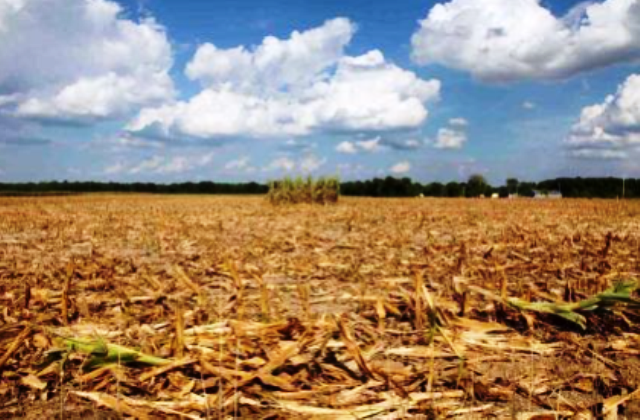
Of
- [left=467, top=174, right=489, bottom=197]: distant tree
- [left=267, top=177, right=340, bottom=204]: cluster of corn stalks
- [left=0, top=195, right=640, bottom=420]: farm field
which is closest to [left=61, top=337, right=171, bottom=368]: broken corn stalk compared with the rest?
[left=0, top=195, right=640, bottom=420]: farm field

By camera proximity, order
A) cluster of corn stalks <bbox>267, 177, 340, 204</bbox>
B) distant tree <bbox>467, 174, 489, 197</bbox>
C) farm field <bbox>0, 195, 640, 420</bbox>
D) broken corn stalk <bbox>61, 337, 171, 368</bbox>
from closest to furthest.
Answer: farm field <bbox>0, 195, 640, 420</bbox> < broken corn stalk <bbox>61, 337, 171, 368</bbox> < cluster of corn stalks <bbox>267, 177, 340, 204</bbox> < distant tree <bbox>467, 174, 489, 197</bbox>

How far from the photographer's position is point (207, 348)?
3.96 metres

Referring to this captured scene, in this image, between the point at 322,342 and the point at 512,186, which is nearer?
the point at 322,342

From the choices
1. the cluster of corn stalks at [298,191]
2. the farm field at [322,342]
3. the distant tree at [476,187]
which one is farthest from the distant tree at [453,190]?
the farm field at [322,342]

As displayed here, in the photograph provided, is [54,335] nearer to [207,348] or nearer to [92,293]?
[207,348]

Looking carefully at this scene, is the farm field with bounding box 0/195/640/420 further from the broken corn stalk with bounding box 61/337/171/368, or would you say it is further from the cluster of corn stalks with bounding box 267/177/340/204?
the cluster of corn stalks with bounding box 267/177/340/204

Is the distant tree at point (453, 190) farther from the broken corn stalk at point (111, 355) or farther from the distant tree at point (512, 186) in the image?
the broken corn stalk at point (111, 355)

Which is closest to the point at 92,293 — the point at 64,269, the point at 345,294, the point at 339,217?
the point at 64,269

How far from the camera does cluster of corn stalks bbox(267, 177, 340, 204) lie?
90.6 feet

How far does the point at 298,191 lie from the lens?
2761 centimetres

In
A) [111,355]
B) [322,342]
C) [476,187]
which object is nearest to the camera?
[111,355]

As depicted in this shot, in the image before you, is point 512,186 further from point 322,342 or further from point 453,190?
point 322,342

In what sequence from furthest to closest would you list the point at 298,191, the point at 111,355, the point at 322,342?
the point at 298,191, the point at 322,342, the point at 111,355

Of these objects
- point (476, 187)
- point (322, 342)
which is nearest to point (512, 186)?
point (476, 187)
